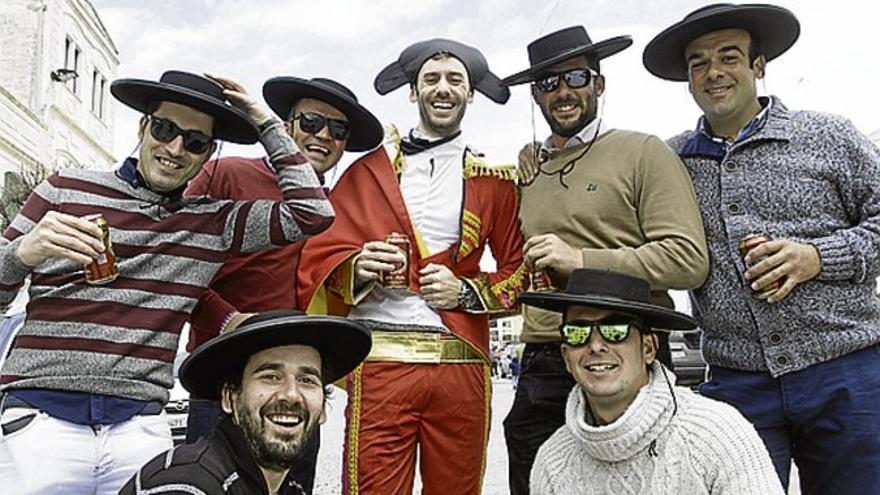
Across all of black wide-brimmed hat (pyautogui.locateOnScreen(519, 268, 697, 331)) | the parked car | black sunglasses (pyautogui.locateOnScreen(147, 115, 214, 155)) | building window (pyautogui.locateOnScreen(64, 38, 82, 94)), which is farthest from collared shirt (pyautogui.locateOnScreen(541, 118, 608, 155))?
building window (pyautogui.locateOnScreen(64, 38, 82, 94))

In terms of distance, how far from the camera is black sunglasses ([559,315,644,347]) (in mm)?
2791

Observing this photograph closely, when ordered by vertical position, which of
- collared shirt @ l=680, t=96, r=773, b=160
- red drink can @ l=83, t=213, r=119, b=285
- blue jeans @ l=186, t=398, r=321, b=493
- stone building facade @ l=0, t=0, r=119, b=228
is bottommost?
blue jeans @ l=186, t=398, r=321, b=493

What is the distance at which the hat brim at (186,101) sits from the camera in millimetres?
3062

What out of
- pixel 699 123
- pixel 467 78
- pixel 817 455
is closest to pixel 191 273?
pixel 467 78

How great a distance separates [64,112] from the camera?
2627cm

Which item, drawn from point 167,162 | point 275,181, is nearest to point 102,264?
point 167,162

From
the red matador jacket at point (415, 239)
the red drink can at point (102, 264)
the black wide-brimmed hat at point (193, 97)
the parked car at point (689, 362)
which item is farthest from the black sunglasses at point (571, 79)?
the parked car at point (689, 362)

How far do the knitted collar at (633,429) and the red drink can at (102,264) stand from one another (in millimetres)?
1708

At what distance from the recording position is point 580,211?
3.25 m

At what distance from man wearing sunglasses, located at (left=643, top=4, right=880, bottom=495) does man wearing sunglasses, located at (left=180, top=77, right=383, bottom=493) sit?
4.83 feet

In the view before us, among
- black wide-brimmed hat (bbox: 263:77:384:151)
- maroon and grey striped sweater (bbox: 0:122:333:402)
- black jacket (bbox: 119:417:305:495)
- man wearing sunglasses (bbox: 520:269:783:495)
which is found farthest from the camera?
black wide-brimmed hat (bbox: 263:77:384:151)

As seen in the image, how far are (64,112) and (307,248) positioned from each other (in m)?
25.9

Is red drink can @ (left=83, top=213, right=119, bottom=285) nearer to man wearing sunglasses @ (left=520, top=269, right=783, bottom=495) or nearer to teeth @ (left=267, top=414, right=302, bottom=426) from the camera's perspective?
teeth @ (left=267, top=414, right=302, bottom=426)

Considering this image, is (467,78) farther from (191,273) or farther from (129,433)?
(129,433)
